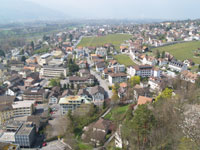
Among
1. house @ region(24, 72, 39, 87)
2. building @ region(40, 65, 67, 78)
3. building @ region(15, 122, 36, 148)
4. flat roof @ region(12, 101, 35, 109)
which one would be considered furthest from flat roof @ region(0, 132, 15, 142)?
building @ region(40, 65, 67, 78)

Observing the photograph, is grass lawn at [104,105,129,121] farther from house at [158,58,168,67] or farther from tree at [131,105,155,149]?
house at [158,58,168,67]

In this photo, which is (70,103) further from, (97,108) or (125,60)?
(125,60)

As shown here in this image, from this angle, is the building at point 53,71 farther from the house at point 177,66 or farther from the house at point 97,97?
the house at point 177,66

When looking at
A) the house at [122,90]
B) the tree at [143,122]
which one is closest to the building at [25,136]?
the tree at [143,122]

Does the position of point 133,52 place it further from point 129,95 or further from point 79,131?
point 79,131

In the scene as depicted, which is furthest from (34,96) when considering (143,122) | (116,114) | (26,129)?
(143,122)
